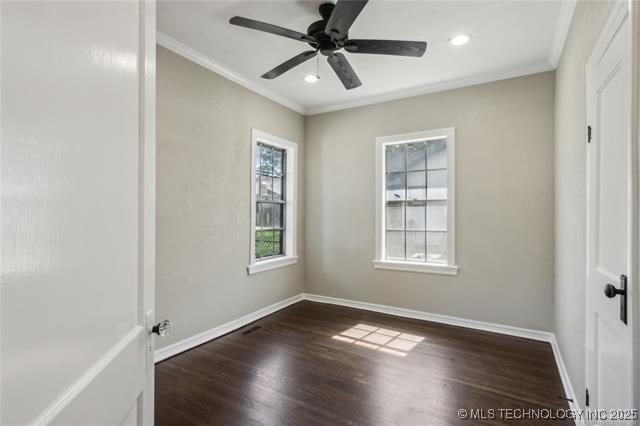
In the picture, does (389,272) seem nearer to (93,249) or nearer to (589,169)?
(589,169)

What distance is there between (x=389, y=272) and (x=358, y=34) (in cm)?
278

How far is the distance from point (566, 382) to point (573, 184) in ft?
4.85

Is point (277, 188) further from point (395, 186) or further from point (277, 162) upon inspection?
point (395, 186)

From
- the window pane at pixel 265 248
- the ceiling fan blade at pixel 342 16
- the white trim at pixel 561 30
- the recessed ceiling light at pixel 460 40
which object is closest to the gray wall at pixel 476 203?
the white trim at pixel 561 30

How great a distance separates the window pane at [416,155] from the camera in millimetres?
4031

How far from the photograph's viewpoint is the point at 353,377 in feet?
8.31

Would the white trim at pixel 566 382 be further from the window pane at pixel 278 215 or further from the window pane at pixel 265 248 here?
the window pane at pixel 278 215

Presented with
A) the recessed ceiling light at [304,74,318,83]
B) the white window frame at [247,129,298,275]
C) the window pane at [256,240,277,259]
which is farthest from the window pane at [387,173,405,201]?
the window pane at [256,240,277,259]

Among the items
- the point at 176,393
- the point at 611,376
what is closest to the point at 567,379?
the point at 611,376

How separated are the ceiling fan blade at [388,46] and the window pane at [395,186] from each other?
1980mm

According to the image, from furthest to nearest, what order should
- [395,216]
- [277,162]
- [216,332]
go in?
1. [277,162]
2. [395,216]
3. [216,332]

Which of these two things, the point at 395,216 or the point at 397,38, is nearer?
the point at 397,38

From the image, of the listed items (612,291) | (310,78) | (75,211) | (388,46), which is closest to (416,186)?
(310,78)

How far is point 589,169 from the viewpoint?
1.73 meters
